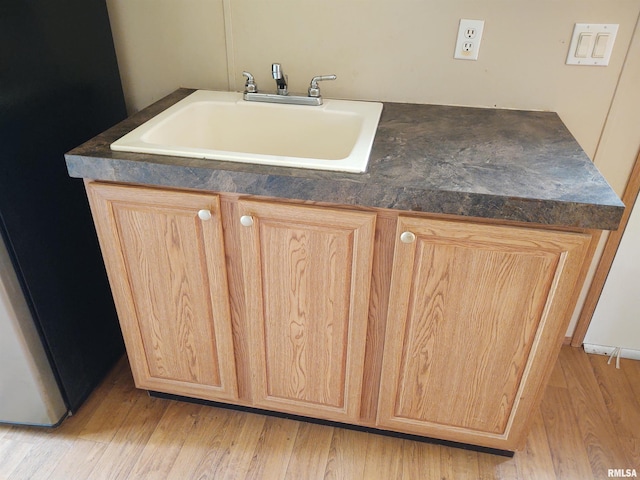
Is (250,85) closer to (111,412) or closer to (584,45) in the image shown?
(584,45)

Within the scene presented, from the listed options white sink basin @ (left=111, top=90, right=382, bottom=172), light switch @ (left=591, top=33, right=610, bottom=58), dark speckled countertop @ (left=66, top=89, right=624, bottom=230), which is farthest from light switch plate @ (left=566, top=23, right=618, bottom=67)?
white sink basin @ (left=111, top=90, right=382, bottom=172)

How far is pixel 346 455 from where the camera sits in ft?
4.72

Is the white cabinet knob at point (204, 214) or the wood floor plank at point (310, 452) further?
the wood floor plank at point (310, 452)

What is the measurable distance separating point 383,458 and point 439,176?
878mm

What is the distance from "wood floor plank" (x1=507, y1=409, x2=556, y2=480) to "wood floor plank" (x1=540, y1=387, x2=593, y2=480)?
0.05 feet

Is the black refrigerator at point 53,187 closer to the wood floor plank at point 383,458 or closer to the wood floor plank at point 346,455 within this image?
the wood floor plank at point 346,455

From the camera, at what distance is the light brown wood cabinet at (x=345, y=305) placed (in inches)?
41.6

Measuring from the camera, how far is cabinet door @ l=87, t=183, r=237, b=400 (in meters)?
1.14

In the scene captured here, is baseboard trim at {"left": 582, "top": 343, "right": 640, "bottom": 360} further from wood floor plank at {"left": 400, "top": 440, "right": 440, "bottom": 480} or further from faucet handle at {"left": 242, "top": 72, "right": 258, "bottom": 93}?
faucet handle at {"left": 242, "top": 72, "right": 258, "bottom": 93}

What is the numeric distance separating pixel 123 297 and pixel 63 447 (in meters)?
0.54

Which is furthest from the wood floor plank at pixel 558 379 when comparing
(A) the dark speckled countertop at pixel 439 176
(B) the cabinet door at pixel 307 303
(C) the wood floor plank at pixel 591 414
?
(A) the dark speckled countertop at pixel 439 176

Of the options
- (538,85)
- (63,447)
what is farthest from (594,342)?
(63,447)

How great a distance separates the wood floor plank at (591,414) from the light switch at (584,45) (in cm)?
106

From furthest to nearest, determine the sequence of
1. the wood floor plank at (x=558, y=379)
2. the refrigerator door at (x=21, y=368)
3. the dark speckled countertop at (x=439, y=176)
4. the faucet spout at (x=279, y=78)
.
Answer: the wood floor plank at (x=558, y=379) → the faucet spout at (x=279, y=78) → the refrigerator door at (x=21, y=368) → the dark speckled countertop at (x=439, y=176)
